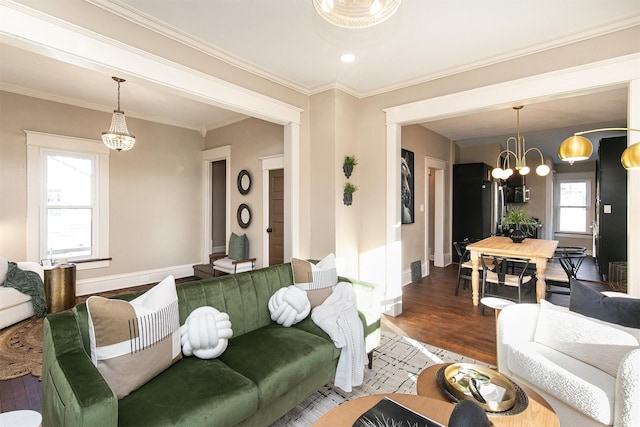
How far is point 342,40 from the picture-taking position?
289cm

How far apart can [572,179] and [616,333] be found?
1010 centimetres

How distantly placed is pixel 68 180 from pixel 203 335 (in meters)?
4.20

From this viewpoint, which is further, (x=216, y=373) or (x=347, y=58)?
(x=347, y=58)

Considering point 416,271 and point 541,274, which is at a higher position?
point 541,274

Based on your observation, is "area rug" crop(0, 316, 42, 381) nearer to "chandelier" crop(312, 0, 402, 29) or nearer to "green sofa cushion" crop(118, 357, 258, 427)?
"green sofa cushion" crop(118, 357, 258, 427)

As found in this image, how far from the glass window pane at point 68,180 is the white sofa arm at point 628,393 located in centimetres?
597

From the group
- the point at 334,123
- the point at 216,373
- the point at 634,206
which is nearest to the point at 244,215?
the point at 334,123

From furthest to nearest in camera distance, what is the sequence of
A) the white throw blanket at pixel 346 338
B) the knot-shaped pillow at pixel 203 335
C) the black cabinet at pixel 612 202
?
the black cabinet at pixel 612 202 < the white throw blanket at pixel 346 338 < the knot-shaped pillow at pixel 203 335

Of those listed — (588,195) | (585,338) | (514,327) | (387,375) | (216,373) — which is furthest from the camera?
(588,195)

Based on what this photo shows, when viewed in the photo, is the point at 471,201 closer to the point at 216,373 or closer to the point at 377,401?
the point at 377,401

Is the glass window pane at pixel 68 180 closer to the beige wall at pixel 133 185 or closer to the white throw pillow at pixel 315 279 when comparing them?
the beige wall at pixel 133 185

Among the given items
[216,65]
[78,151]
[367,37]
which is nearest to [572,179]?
[367,37]

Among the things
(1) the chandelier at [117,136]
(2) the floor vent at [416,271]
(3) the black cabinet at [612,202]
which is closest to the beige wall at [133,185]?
(1) the chandelier at [117,136]

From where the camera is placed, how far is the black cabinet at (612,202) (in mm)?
5293
